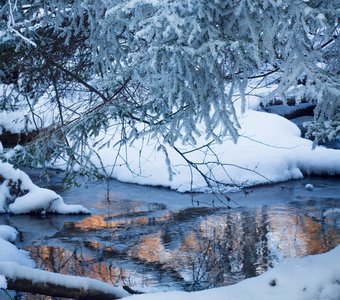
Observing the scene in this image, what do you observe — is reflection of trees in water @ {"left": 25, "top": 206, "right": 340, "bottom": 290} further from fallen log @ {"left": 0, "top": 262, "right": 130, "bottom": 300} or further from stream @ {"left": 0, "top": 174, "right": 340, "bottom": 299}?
fallen log @ {"left": 0, "top": 262, "right": 130, "bottom": 300}

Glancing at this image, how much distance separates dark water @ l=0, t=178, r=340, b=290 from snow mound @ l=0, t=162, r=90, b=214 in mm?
289

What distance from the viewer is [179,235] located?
1050 centimetres

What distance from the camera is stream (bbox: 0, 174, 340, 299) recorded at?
8609 millimetres

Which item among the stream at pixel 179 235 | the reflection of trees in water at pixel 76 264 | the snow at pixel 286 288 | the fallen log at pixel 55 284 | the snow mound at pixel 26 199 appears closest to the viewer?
the snow at pixel 286 288

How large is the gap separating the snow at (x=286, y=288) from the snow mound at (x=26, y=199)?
317 inches

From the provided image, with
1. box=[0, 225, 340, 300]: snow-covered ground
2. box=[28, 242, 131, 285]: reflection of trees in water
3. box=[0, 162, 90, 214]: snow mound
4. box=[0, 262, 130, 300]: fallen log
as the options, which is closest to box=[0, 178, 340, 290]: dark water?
box=[28, 242, 131, 285]: reflection of trees in water

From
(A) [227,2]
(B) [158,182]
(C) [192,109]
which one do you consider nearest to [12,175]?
(B) [158,182]

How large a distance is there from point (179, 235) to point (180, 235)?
2 cm

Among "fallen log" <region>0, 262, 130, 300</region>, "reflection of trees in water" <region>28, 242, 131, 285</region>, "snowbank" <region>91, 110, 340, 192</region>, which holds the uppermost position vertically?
"snowbank" <region>91, 110, 340, 192</region>

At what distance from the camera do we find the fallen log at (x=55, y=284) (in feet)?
15.7

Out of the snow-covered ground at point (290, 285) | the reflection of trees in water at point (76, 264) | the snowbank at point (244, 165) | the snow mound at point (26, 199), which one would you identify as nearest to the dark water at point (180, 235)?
the reflection of trees in water at point (76, 264)

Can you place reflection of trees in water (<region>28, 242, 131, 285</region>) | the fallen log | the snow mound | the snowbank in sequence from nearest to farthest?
1. the fallen log
2. reflection of trees in water (<region>28, 242, 131, 285</region>)
3. the snow mound
4. the snowbank

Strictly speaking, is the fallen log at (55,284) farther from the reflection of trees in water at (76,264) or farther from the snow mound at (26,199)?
the snow mound at (26,199)

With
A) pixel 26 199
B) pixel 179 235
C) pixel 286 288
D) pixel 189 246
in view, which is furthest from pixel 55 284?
pixel 26 199
